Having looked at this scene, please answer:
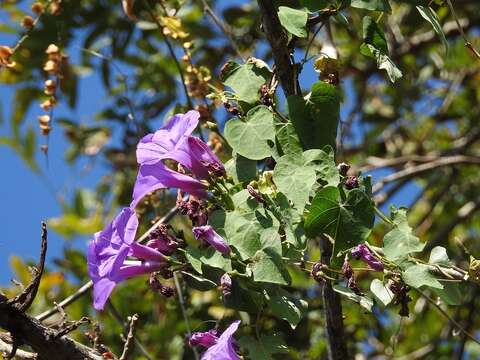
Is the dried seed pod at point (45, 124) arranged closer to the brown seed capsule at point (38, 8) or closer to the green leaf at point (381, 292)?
the brown seed capsule at point (38, 8)

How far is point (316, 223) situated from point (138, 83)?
2.45 metres

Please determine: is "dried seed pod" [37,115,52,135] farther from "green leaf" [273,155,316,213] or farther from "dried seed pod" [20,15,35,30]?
"green leaf" [273,155,316,213]

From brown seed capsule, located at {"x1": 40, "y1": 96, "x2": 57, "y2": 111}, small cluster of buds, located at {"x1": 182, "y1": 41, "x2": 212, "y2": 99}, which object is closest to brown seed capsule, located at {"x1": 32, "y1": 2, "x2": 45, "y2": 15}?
brown seed capsule, located at {"x1": 40, "y1": 96, "x2": 57, "y2": 111}

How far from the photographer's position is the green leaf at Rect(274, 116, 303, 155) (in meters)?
1.73

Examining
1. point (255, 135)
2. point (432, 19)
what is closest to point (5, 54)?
point (255, 135)

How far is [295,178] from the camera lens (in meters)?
1.63

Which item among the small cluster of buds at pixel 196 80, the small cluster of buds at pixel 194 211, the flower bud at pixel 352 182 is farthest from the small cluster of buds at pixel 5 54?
the flower bud at pixel 352 182

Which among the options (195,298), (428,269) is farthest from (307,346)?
(428,269)

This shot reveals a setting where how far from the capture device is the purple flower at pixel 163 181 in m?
1.74

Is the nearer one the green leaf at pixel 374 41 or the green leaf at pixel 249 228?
the green leaf at pixel 249 228

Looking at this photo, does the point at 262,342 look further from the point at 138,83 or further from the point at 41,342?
the point at 138,83

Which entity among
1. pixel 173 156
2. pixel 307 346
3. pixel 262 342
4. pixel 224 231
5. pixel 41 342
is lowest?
pixel 307 346

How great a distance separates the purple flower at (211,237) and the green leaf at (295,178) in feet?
0.46

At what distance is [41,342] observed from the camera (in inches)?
62.1
